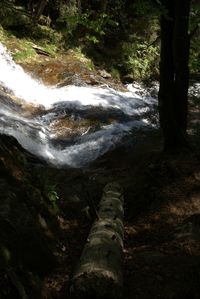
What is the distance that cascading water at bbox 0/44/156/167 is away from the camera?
1330 cm

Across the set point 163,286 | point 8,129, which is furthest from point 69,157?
point 163,286

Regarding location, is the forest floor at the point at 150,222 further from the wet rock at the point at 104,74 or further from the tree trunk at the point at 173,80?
the wet rock at the point at 104,74

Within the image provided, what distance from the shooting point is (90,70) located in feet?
65.4

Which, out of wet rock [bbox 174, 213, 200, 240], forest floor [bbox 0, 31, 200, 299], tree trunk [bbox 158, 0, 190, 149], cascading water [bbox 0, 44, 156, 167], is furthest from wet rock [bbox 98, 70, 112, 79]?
wet rock [bbox 174, 213, 200, 240]

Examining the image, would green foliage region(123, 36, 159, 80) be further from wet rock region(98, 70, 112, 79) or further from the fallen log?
the fallen log

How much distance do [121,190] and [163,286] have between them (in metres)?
3.38

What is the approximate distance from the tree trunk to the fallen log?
3.67m

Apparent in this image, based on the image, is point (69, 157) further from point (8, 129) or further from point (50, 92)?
point (50, 92)

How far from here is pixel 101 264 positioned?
5438 millimetres

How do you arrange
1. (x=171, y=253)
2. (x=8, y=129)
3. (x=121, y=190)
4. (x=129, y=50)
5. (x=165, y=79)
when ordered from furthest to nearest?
(x=129, y=50) → (x=8, y=129) → (x=165, y=79) → (x=121, y=190) → (x=171, y=253)

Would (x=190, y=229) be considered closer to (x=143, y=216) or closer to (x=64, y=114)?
(x=143, y=216)

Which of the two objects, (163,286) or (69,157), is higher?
(163,286)

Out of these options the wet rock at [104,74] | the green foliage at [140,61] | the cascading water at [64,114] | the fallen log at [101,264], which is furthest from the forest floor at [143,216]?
the green foliage at [140,61]

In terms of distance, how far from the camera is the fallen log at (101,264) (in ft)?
16.9
